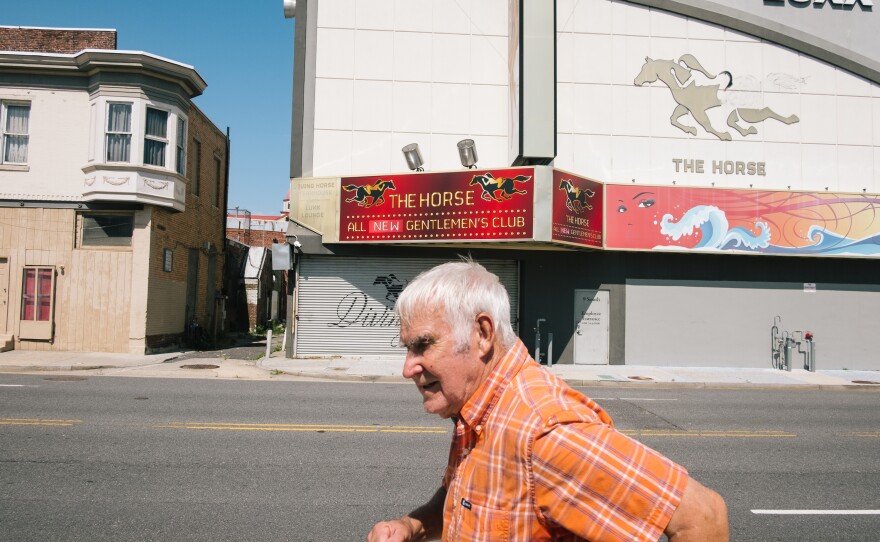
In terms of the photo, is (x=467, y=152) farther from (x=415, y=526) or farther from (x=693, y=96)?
(x=415, y=526)

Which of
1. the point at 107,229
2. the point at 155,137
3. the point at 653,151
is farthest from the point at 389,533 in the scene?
the point at 107,229

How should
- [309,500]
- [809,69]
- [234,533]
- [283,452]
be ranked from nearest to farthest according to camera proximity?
[234,533] → [309,500] → [283,452] → [809,69]

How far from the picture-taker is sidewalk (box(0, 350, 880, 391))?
1573 cm

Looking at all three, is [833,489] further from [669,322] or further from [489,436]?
[669,322]

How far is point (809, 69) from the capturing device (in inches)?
818

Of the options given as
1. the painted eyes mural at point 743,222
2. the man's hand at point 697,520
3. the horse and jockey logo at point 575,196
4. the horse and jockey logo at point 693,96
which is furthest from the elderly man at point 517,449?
the horse and jockey logo at point 693,96

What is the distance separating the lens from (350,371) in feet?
54.3

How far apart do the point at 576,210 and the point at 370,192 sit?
19.8ft

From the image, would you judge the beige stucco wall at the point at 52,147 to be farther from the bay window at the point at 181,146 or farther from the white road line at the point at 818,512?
the white road line at the point at 818,512

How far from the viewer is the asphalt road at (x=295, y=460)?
5293mm

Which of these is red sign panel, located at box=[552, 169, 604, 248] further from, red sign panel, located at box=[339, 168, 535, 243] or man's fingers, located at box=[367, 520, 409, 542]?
man's fingers, located at box=[367, 520, 409, 542]

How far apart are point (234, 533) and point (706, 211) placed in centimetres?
1765

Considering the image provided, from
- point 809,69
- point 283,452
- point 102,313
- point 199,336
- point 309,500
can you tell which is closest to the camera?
point 309,500

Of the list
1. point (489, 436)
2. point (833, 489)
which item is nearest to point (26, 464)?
point (489, 436)
